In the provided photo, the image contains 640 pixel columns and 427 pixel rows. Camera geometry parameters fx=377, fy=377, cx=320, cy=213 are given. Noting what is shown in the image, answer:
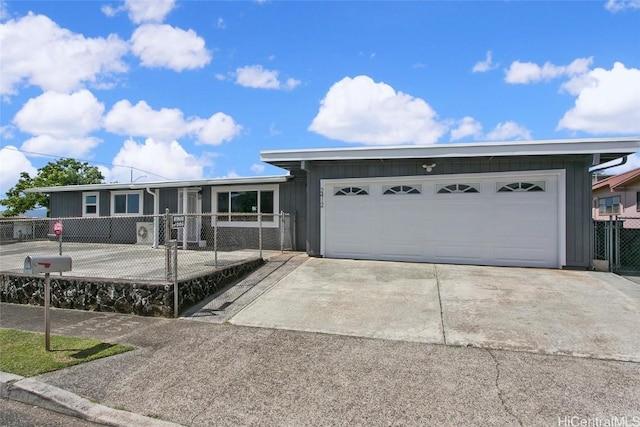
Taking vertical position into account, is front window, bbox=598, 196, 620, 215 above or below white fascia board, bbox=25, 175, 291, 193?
below

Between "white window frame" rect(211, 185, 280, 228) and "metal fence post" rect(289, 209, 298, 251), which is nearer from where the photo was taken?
"metal fence post" rect(289, 209, 298, 251)

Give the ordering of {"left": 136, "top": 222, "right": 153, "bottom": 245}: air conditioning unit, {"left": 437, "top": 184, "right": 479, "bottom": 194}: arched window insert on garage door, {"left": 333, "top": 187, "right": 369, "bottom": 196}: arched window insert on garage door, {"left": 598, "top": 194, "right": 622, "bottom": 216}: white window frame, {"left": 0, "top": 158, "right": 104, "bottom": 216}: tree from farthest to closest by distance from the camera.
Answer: {"left": 0, "top": 158, "right": 104, "bottom": 216}: tree < {"left": 598, "top": 194, "right": 622, "bottom": 216}: white window frame < {"left": 136, "top": 222, "right": 153, "bottom": 245}: air conditioning unit < {"left": 333, "top": 187, "right": 369, "bottom": 196}: arched window insert on garage door < {"left": 437, "top": 184, "right": 479, "bottom": 194}: arched window insert on garage door

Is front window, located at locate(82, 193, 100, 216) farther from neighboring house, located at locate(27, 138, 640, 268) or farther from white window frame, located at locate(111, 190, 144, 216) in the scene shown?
neighboring house, located at locate(27, 138, 640, 268)

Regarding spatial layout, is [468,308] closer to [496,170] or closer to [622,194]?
[496,170]

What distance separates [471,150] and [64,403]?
342 inches

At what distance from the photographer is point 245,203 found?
44.0 ft

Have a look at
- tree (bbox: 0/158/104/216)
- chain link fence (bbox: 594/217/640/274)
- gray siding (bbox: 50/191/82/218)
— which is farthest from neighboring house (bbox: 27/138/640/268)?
tree (bbox: 0/158/104/216)

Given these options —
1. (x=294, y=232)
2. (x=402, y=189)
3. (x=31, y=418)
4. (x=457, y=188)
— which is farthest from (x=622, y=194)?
(x=31, y=418)

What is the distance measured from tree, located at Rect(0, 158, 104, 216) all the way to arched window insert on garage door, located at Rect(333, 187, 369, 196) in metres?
24.3

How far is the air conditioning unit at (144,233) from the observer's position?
A: 1441 cm

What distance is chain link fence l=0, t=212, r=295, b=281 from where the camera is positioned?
25.5 ft

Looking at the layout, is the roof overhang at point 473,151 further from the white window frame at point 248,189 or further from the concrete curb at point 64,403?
the concrete curb at point 64,403

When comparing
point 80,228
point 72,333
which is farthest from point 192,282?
point 80,228

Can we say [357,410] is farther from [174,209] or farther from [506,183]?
[174,209]
